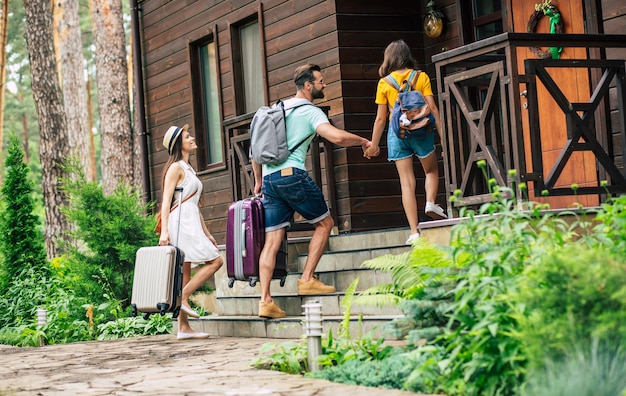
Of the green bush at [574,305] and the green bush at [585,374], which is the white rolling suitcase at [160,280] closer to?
the green bush at [574,305]

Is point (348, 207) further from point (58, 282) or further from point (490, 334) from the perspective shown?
point (490, 334)

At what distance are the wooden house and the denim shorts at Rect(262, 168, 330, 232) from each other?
117 cm

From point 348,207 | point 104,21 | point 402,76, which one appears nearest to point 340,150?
point 348,207

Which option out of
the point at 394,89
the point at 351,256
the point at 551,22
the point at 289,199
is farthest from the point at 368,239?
the point at 551,22

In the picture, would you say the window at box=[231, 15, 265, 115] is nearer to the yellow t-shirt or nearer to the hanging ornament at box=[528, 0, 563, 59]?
the hanging ornament at box=[528, 0, 563, 59]

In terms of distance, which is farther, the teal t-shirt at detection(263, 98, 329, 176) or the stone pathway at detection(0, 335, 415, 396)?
the teal t-shirt at detection(263, 98, 329, 176)

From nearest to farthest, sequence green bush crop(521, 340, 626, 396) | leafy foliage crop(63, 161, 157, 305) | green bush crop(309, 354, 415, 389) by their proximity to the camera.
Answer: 1. green bush crop(521, 340, 626, 396)
2. green bush crop(309, 354, 415, 389)
3. leafy foliage crop(63, 161, 157, 305)

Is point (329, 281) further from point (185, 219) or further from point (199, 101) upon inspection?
point (199, 101)

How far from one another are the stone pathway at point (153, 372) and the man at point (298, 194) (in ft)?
2.16

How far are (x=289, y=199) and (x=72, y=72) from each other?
1863cm

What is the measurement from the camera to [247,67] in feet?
44.8

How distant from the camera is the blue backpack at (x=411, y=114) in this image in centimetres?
850

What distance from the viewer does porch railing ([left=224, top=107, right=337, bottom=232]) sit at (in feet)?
35.6

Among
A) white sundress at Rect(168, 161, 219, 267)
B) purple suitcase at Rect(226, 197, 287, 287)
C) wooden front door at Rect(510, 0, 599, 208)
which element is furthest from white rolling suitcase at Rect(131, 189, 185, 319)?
wooden front door at Rect(510, 0, 599, 208)
